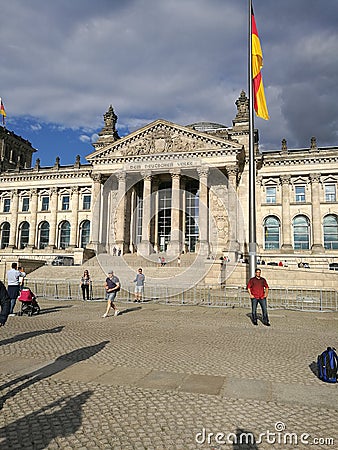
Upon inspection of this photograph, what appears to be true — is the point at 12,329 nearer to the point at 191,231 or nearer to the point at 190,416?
the point at 190,416

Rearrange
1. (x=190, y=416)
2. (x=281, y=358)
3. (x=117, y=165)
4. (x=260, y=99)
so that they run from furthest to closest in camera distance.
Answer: (x=117, y=165), (x=260, y=99), (x=281, y=358), (x=190, y=416)

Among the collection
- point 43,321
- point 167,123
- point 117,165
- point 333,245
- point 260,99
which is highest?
point 167,123

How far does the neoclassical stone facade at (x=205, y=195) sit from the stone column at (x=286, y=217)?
13cm

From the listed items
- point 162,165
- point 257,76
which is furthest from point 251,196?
point 162,165

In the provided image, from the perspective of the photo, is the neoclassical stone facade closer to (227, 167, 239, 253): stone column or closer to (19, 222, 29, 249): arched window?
(227, 167, 239, 253): stone column

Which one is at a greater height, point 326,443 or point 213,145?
point 213,145

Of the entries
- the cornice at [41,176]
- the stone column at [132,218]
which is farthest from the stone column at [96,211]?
A: the cornice at [41,176]

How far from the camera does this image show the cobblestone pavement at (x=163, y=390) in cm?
400

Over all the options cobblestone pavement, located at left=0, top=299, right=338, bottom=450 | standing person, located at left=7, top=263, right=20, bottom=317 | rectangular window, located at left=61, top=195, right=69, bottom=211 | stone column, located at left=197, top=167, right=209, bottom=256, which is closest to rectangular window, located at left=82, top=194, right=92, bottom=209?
rectangular window, located at left=61, top=195, right=69, bottom=211

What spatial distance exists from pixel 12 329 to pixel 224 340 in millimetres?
6462

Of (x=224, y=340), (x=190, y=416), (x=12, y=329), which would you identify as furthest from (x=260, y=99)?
(x=190, y=416)

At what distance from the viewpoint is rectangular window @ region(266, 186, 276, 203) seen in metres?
49.6

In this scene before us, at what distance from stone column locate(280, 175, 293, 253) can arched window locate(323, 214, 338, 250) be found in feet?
14.7

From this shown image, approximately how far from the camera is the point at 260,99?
19.6 metres
